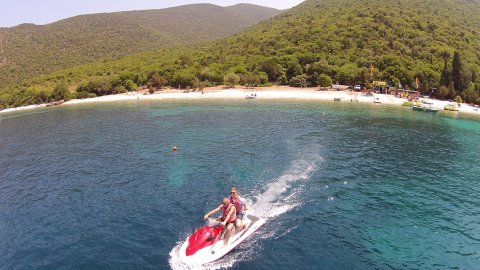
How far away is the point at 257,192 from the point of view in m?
33.2

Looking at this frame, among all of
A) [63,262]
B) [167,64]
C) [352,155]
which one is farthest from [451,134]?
[167,64]

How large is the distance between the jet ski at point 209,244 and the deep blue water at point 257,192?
2.06ft

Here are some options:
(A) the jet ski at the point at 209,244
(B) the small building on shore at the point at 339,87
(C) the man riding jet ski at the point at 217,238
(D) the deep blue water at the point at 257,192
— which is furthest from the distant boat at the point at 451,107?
(A) the jet ski at the point at 209,244

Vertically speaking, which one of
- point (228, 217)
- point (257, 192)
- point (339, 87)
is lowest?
point (257, 192)

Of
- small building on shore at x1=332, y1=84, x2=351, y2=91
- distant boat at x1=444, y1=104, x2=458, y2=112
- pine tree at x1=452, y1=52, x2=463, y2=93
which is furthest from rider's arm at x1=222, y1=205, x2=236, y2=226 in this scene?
small building on shore at x1=332, y1=84, x2=351, y2=91

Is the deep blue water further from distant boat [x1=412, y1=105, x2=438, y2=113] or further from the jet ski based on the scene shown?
distant boat [x1=412, y1=105, x2=438, y2=113]

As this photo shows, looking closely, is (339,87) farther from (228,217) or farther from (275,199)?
(228,217)

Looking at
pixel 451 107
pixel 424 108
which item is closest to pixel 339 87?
pixel 424 108

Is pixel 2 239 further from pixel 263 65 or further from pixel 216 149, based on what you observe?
pixel 263 65

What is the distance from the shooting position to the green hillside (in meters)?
108

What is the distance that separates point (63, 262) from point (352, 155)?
3459 cm

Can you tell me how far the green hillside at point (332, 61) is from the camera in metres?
108

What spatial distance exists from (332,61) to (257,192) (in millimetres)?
97924

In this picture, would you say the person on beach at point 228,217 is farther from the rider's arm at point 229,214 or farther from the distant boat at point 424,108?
the distant boat at point 424,108
